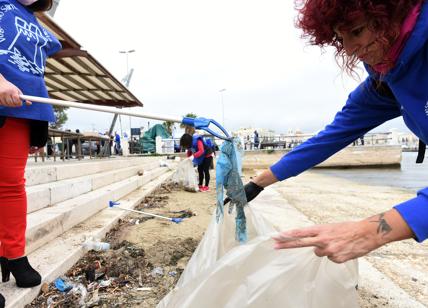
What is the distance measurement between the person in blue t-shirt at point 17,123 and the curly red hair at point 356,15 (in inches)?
48.0

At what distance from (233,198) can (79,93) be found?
8375mm

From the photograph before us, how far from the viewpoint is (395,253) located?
93.8 inches

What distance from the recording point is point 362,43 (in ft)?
3.07

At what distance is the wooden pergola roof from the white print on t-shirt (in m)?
2.81

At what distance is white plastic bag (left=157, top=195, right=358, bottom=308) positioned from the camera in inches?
41.8

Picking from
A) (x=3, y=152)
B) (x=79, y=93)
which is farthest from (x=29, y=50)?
(x=79, y=93)

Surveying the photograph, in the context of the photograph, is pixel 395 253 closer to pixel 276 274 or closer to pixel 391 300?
pixel 391 300

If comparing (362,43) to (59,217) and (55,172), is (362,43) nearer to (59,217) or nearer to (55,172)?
(59,217)

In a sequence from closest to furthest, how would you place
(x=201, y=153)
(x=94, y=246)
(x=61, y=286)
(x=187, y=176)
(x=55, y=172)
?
1. (x=61, y=286)
2. (x=94, y=246)
3. (x=55, y=172)
4. (x=187, y=176)
5. (x=201, y=153)

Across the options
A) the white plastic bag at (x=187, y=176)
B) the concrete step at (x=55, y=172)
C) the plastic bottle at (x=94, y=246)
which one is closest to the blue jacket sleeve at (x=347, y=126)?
the plastic bottle at (x=94, y=246)

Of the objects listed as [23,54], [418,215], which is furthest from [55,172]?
[418,215]

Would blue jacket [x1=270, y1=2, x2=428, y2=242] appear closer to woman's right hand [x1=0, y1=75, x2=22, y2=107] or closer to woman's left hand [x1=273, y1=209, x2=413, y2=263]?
woman's left hand [x1=273, y1=209, x2=413, y2=263]

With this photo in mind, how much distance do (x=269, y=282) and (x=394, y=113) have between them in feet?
2.93

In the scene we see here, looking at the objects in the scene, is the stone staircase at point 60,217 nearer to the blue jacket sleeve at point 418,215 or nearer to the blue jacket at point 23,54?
the blue jacket at point 23,54
